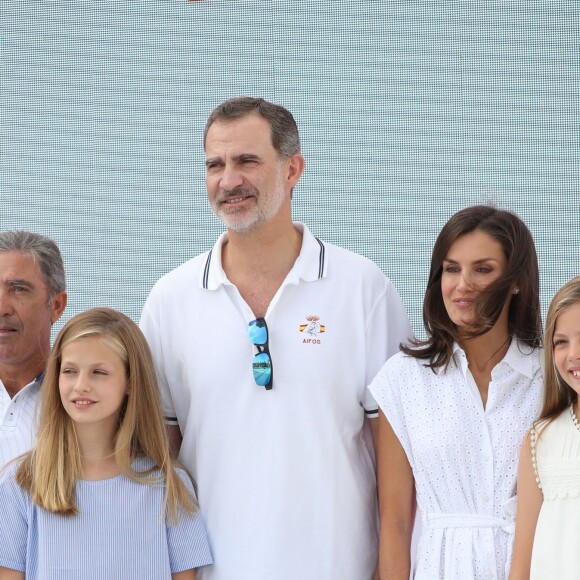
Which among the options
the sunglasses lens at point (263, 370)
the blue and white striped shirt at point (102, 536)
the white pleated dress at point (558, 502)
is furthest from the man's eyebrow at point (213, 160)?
the white pleated dress at point (558, 502)

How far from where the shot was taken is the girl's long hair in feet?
7.73

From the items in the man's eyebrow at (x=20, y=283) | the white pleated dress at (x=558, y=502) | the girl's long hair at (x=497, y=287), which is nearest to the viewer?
the white pleated dress at (x=558, y=502)

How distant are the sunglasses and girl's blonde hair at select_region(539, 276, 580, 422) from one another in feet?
2.04

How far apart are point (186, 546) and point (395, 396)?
0.59 m

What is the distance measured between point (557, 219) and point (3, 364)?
218 cm

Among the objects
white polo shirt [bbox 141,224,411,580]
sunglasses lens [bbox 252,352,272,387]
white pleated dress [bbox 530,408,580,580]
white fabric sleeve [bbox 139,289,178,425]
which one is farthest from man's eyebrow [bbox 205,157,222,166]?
white pleated dress [bbox 530,408,580,580]

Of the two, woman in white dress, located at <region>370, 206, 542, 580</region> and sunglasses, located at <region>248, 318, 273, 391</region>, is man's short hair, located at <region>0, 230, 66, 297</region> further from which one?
woman in white dress, located at <region>370, 206, 542, 580</region>

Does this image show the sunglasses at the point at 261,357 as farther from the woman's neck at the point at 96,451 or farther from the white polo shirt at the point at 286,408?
the woman's neck at the point at 96,451

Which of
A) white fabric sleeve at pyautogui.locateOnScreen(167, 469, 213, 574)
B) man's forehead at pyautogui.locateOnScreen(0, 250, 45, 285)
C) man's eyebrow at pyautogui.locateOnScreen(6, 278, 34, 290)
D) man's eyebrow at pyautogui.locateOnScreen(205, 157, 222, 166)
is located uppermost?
man's eyebrow at pyautogui.locateOnScreen(205, 157, 222, 166)

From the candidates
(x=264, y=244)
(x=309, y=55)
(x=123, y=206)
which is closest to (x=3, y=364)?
(x=264, y=244)

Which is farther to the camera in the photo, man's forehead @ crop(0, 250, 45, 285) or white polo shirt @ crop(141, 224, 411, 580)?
man's forehead @ crop(0, 250, 45, 285)

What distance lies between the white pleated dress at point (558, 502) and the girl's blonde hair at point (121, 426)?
797mm

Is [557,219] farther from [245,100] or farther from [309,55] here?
[245,100]

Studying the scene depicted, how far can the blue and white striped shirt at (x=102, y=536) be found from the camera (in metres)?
2.31
